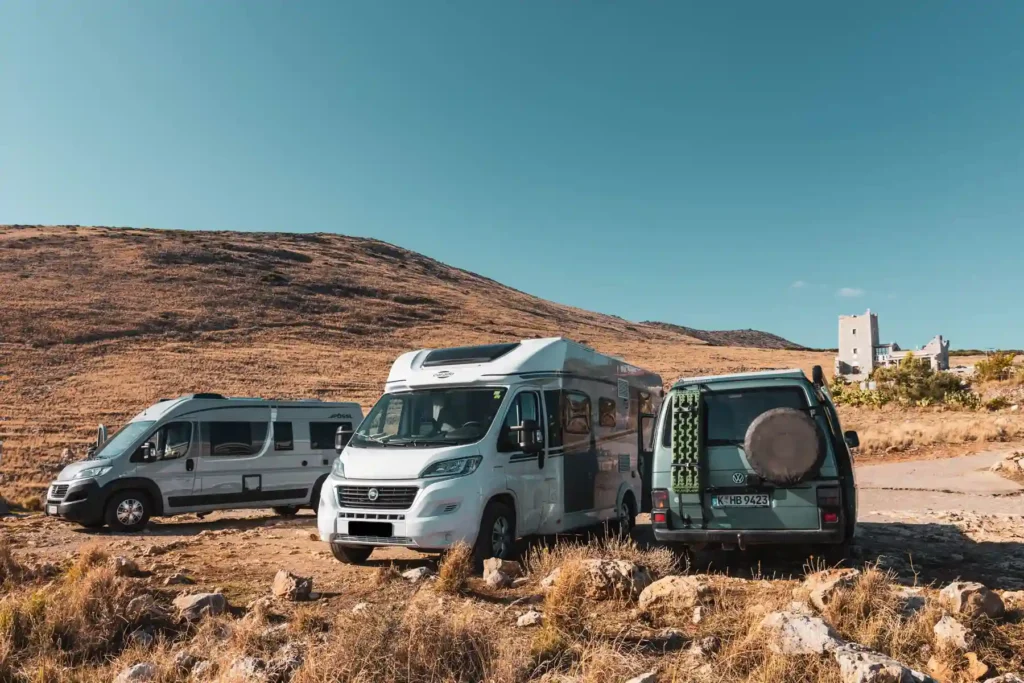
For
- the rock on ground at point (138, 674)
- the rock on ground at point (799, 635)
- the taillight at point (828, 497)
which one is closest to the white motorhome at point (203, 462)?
the rock on ground at point (138, 674)

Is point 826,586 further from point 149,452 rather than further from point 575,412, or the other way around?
point 149,452

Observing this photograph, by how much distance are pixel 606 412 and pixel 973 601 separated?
19.9ft

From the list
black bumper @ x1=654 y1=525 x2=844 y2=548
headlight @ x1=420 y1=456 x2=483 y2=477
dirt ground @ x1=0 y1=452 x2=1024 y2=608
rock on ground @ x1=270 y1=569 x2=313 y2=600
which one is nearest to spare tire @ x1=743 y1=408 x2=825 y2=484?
black bumper @ x1=654 y1=525 x2=844 y2=548

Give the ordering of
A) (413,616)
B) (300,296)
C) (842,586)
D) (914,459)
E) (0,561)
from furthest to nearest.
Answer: (300,296), (914,459), (0,561), (842,586), (413,616)

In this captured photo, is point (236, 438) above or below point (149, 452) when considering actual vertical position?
above

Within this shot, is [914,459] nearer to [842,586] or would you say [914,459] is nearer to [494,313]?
[842,586]

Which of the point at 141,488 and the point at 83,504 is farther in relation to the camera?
the point at 141,488

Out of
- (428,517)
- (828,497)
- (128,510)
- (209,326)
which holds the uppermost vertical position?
(209,326)

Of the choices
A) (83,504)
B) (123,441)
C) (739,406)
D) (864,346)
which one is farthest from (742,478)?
(864,346)

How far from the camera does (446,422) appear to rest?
29.5 ft

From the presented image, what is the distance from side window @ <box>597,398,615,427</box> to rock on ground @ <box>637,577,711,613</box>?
458 cm

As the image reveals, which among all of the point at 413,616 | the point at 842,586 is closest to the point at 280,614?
the point at 413,616

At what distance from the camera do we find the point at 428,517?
7.83 metres

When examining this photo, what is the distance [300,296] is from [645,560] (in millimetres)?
71426
